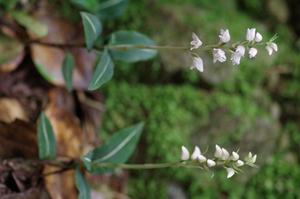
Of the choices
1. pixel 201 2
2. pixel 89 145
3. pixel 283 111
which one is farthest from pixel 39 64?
pixel 283 111

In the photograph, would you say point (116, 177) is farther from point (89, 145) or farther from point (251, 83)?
point (251, 83)

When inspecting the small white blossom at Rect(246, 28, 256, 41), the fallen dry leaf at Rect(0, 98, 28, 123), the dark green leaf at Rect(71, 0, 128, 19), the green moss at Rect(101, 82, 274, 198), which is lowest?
the green moss at Rect(101, 82, 274, 198)

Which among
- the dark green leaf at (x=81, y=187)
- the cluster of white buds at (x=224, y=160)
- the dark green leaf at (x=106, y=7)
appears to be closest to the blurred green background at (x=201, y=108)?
the dark green leaf at (x=106, y=7)

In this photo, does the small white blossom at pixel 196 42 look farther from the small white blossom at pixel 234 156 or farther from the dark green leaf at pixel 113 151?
the dark green leaf at pixel 113 151

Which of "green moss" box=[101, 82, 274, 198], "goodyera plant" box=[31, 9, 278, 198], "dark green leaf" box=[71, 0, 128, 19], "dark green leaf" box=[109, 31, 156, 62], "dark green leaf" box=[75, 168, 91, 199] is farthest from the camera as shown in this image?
"green moss" box=[101, 82, 274, 198]

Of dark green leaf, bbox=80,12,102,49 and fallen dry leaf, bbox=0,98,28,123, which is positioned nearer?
dark green leaf, bbox=80,12,102,49

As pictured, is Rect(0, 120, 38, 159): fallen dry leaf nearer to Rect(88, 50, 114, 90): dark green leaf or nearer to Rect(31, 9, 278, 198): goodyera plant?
Rect(31, 9, 278, 198): goodyera plant

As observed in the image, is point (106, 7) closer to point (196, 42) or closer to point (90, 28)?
point (90, 28)

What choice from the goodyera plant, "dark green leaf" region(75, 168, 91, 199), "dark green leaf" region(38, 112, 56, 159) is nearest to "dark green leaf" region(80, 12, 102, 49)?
the goodyera plant
